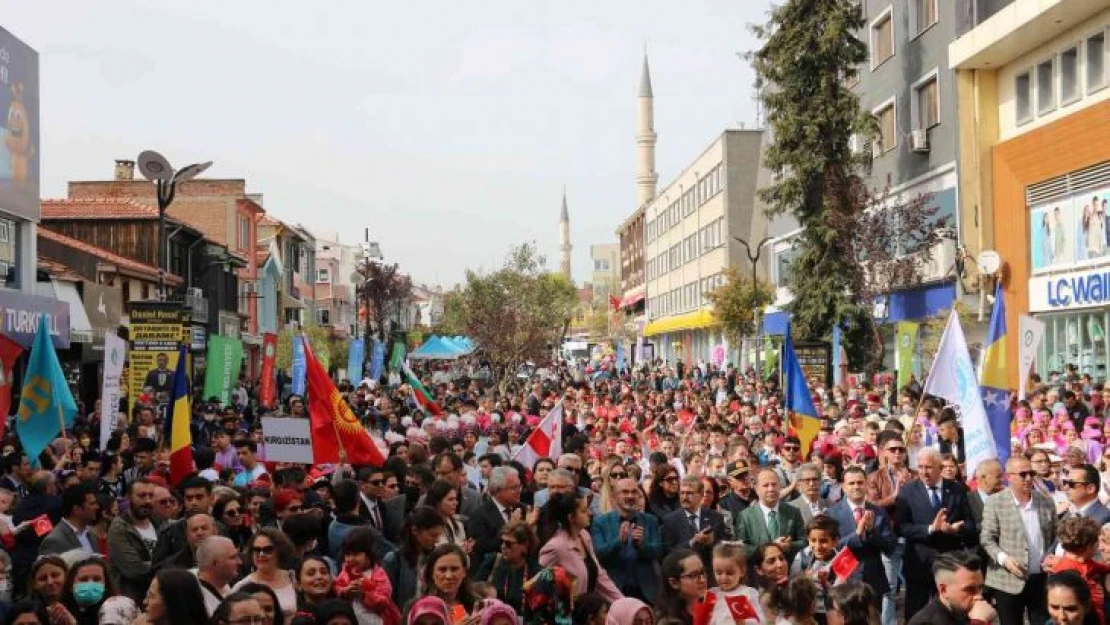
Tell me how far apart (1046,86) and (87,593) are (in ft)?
95.3

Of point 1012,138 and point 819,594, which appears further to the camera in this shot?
point 1012,138

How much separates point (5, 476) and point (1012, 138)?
26.8m

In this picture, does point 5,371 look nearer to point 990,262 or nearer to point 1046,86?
point 990,262

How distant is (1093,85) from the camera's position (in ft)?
98.7

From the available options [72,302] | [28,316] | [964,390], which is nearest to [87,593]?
[964,390]

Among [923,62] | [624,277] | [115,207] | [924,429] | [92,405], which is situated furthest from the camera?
[624,277]

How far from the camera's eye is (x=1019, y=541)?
31.7ft

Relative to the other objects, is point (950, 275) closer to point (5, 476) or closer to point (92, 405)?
point (92, 405)

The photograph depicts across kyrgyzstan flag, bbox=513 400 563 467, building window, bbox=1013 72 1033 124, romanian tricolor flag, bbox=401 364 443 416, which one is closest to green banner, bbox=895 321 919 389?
romanian tricolor flag, bbox=401 364 443 416

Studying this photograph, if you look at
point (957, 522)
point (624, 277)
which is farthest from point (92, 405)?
point (624, 277)

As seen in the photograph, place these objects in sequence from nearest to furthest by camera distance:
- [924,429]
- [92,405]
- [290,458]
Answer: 1. [290,458]
2. [924,429]
3. [92,405]

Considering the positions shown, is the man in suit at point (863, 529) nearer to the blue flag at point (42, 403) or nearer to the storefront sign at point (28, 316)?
the blue flag at point (42, 403)

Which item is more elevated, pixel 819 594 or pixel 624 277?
pixel 624 277

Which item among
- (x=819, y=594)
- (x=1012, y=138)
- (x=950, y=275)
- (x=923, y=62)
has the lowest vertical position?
(x=819, y=594)
